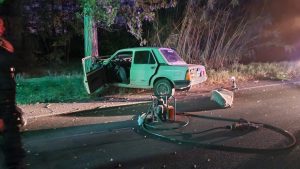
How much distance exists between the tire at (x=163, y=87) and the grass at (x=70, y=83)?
1.55 metres

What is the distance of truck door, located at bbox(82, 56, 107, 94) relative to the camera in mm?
13812

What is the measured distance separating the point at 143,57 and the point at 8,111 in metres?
9.58

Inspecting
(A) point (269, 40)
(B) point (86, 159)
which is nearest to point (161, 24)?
(A) point (269, 40)

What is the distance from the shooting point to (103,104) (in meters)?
13.2

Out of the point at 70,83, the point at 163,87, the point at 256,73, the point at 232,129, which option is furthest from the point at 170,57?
the point at 256,73

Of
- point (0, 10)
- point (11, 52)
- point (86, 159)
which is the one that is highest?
point (0, 10)

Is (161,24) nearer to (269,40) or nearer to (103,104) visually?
(103,104)

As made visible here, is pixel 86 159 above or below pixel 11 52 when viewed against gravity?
below

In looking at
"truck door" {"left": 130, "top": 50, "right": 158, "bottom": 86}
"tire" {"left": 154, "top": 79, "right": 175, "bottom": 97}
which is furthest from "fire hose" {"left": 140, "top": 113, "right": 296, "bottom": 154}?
"truck door" {"left": 130, "top": 50, "right": 158, "bottom": 86}

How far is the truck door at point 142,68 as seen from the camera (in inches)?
556

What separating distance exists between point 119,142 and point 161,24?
1066cm

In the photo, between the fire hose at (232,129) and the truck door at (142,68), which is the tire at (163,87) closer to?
the truck door at (142,68)

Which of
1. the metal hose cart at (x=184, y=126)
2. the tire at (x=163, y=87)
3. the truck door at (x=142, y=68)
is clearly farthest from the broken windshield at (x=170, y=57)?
the metal hose cart at (x=184, y=126)

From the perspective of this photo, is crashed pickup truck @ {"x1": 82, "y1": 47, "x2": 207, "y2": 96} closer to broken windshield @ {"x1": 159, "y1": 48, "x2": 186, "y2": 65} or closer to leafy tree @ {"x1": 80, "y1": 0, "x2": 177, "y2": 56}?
broken windshield @ {"x1": 159, "y1": 48, "x2": 186, "y2": 65}
